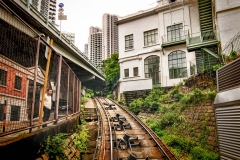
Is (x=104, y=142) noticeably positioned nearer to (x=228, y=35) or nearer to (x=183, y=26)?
(x=228, y=35)

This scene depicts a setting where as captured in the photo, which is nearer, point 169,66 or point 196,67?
point 196,67

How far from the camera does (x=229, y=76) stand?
15.9ft

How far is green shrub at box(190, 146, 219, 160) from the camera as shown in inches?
266

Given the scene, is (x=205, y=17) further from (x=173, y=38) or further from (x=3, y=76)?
(x=3, y=76)

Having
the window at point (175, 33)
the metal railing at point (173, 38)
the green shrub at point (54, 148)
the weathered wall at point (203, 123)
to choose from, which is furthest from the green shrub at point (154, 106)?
the green shrub at point (54, 148)

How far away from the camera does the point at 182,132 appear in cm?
925

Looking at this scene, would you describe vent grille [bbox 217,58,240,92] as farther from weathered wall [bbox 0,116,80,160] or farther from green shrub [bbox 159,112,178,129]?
green shrub [bbox 159,112,178,129]

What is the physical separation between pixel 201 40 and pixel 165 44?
3889 millimetres

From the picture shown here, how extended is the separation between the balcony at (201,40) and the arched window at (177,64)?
72.9 inches

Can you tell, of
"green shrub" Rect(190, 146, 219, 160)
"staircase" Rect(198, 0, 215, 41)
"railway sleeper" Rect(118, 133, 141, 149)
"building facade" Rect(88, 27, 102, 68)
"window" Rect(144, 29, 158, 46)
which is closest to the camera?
"green shrub" Rect(190, 146, 219, 160)

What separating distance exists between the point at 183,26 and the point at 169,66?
4.60 metres

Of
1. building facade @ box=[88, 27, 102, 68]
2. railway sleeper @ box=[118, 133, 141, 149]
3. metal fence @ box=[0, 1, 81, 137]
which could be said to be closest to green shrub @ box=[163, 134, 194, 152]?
railway sleeper @ box=[118, 133, 141, 149]

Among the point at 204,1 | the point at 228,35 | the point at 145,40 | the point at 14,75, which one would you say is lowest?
the point at 14,75

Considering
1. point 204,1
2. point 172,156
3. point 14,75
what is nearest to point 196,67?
point 204,1
